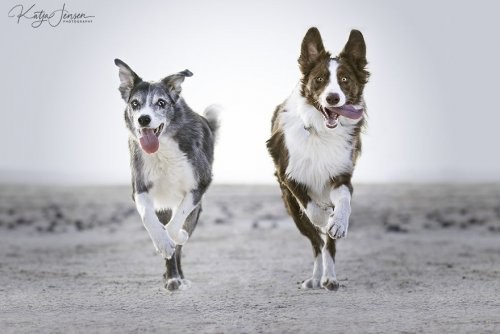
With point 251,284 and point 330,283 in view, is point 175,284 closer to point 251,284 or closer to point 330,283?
point 251,284

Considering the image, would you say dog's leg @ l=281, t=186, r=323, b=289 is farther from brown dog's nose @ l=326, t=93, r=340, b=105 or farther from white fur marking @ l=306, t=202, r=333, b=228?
brown dog's nose @ l=326, t=93, r=340, b=105

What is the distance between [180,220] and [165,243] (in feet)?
1.93

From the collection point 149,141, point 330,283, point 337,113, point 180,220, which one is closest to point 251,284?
point 330,283

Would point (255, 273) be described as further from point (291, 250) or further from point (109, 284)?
point (291, 250)

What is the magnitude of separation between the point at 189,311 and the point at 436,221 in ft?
69.9

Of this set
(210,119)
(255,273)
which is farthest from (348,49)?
(255,273)

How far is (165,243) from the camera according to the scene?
30.2 feet

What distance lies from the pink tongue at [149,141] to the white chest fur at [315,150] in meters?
1.79

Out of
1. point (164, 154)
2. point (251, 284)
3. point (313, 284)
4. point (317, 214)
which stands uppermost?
point (164, 154)

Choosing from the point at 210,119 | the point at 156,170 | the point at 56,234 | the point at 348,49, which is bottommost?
the point at 56,234

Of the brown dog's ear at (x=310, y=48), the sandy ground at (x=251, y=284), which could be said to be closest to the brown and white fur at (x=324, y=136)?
the brown dog's ear at (x=310, y=48)

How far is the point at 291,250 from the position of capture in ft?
61.0

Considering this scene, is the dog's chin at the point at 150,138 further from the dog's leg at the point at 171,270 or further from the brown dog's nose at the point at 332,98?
the brown dog's nose at the point at 332,98

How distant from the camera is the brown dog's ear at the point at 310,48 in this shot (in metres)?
9.85
